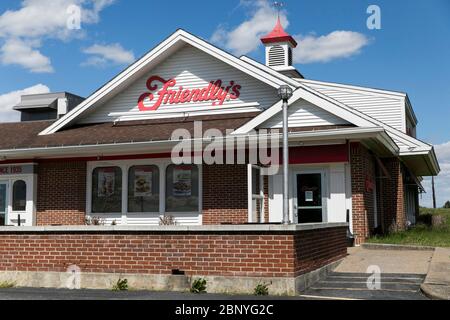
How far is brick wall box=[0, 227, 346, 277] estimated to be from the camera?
9.43m

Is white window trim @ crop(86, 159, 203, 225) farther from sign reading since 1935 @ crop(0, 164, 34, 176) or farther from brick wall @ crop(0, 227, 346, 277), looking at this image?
brick wall @ crop(0, 227, 346, 277)

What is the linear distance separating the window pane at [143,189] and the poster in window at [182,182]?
0.61 metres

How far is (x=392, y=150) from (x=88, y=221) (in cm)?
974

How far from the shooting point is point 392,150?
17906 millimetres

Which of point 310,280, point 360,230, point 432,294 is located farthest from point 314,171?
point 432,294

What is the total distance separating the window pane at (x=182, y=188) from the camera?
682 inches

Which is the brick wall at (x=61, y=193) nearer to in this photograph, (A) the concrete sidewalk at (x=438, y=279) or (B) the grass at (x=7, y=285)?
(B) the grass at (x=7, y=285)

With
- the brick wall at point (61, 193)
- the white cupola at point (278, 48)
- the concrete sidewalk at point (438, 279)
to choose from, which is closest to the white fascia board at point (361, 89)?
the white cupola at point (278, 48)

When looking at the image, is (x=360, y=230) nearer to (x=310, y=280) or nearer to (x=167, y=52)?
(x=310, y=280)

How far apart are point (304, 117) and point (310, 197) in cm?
225

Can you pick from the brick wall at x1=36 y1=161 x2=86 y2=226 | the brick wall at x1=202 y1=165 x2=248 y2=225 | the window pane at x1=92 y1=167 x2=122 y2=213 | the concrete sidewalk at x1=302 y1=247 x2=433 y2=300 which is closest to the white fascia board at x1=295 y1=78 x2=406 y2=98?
the brick wall at x1=202 y1=165 x2=248 y2=225

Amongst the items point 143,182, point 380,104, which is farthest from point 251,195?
point 380,104

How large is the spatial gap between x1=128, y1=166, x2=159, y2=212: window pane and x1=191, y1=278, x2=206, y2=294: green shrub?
8.21 m

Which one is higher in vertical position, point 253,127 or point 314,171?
point 253,127
